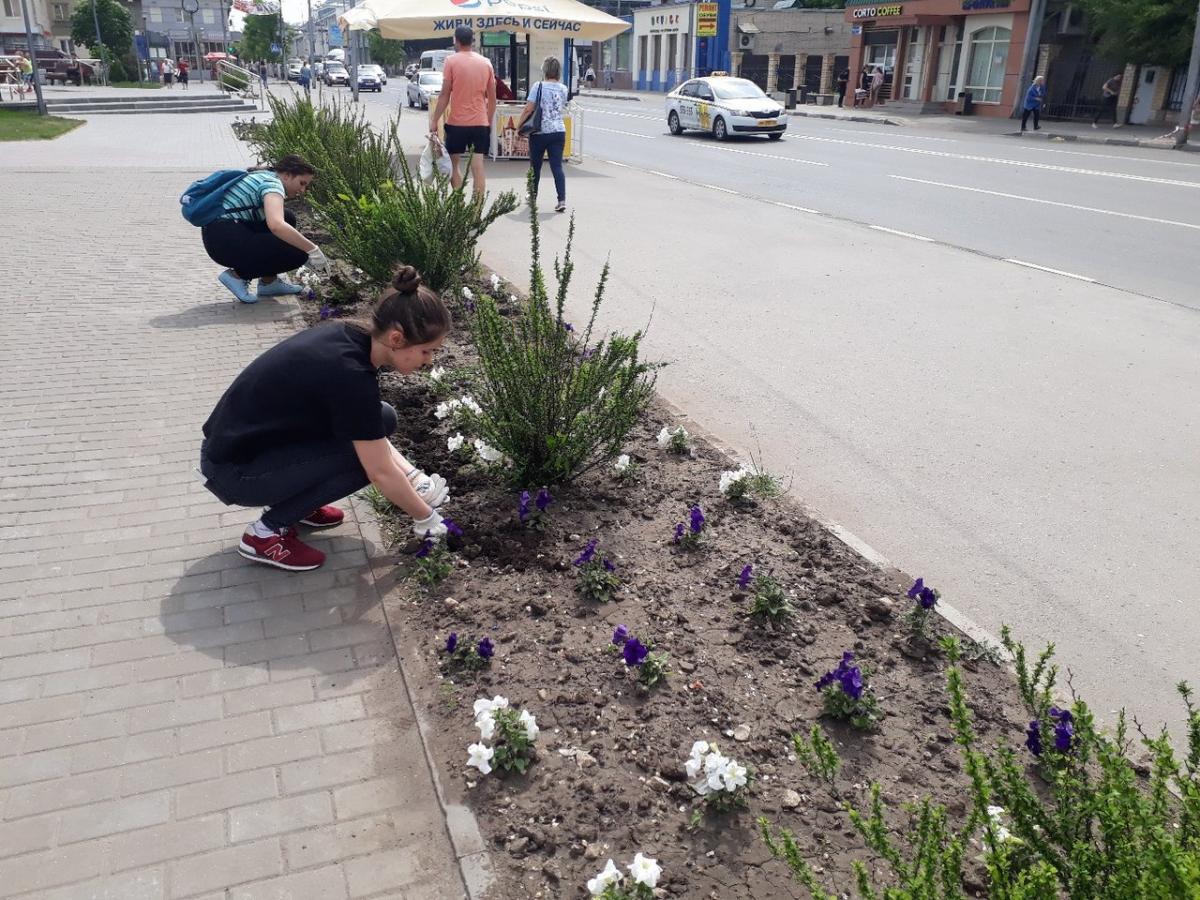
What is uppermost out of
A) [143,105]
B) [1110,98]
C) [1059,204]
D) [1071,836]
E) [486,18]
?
[486,18]

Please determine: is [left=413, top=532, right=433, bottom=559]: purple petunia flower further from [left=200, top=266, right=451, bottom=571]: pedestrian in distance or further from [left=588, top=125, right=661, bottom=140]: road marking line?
[left=588, top=125, right=661, bottom=140]: road marking line

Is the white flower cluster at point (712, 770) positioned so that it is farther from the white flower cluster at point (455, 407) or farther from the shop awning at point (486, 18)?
the shop awning at point (486, 18)

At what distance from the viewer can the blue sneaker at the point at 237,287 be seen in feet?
24.4

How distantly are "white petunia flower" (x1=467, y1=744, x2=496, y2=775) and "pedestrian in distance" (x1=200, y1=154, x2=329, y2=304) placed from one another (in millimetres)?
4987

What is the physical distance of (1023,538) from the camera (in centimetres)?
417

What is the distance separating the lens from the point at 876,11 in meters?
41.4

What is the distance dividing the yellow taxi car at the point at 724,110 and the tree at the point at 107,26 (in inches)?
1939

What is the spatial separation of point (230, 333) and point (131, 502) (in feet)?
9.18

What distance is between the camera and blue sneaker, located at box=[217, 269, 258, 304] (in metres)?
7.45

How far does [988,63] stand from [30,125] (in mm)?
32171

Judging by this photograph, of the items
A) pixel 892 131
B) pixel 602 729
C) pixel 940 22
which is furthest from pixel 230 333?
pixel 940 22

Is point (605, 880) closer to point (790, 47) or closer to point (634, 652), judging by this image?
point (634, 652)

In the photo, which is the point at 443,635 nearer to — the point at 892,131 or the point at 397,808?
the point at 397,808

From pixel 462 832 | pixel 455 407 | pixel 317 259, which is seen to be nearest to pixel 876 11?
pixel 317 259
